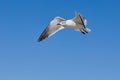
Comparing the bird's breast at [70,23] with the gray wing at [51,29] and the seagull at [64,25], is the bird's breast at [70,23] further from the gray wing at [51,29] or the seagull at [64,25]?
the gray wing at [51,29]

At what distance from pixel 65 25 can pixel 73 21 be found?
0.68 m

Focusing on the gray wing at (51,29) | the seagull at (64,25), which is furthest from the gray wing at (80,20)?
the gray wing at (51,29)

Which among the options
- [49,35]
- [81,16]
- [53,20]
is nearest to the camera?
[81,16]

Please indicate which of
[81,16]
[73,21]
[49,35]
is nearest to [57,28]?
[49,35]

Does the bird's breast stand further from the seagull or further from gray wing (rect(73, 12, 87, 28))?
gray wing (rect(73, 12, 87, 28))

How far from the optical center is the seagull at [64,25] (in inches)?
383

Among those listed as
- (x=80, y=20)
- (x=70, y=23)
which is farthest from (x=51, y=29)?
(x=80, y=20)

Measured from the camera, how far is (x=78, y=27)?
1020cm

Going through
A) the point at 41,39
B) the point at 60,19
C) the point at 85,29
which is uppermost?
the point at 60,19

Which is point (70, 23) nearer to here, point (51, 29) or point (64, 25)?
point (64, 25)

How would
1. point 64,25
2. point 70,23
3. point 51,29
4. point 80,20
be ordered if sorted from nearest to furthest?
point 80,20 < point 70,23 < point 64,25 < point 51,29

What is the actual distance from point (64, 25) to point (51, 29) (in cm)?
83

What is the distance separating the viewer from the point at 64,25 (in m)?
10.8

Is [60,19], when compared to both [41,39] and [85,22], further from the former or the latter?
[85,22]
